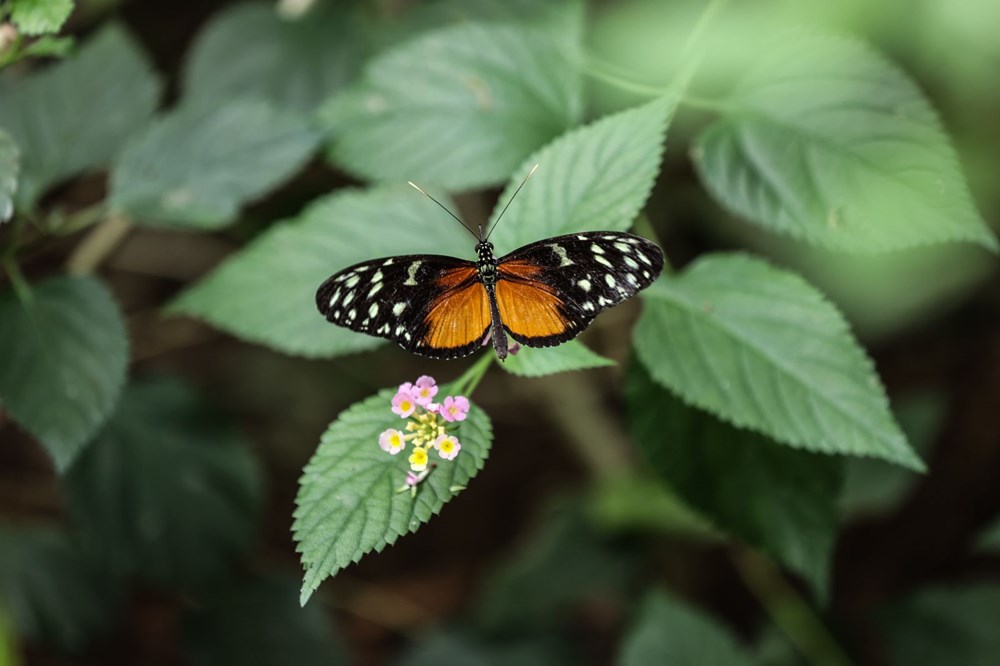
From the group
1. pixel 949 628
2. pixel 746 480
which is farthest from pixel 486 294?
pixel 949 628

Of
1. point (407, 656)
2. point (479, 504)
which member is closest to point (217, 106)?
point (407, 656)

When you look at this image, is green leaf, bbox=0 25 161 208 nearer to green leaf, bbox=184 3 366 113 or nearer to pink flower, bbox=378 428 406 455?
green leaf, bbox=184 3 366 113

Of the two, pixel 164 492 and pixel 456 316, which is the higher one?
pixel 456 316

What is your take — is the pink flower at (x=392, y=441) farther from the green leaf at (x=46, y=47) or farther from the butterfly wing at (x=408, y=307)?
the green leaf at (x=46, y=47)

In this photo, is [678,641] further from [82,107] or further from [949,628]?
[82,107]

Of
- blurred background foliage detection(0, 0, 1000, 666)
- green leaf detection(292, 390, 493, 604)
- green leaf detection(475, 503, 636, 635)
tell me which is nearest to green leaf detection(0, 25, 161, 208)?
blurred background foliage detection(0, 0, 1000, 666)

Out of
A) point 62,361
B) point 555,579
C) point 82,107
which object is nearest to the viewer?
point 62,361
